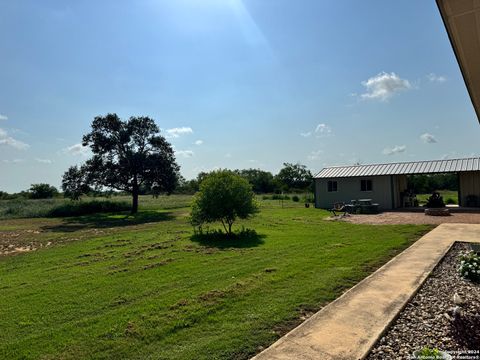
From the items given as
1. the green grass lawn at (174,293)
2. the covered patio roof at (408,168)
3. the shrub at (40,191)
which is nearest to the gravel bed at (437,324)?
the green grass lawn at (174,293)

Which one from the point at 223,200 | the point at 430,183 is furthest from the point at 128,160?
the point at 430,183

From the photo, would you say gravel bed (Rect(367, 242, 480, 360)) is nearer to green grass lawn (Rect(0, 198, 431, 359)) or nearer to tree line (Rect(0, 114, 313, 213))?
green grass lawn (Rect(0, 198, 431, 359))

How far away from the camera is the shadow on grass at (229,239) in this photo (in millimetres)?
11032

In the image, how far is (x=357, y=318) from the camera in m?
4.36

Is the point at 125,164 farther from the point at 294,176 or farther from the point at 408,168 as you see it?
the point at 294,176

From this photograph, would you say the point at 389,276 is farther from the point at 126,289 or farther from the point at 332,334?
the point at 126,289

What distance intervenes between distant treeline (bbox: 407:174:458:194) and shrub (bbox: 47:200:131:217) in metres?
27.9

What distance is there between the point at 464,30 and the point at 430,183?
136 ft

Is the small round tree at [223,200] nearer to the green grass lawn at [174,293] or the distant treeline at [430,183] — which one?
the green grass lawn at [174,293]

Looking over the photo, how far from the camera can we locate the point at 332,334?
3.91 m

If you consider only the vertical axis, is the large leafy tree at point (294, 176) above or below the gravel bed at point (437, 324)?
above

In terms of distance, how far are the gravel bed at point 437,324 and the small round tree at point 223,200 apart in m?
7.81

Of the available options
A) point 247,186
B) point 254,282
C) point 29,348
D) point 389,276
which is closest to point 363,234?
point 247,186

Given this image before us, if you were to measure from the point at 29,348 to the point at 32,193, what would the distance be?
49841 mm
